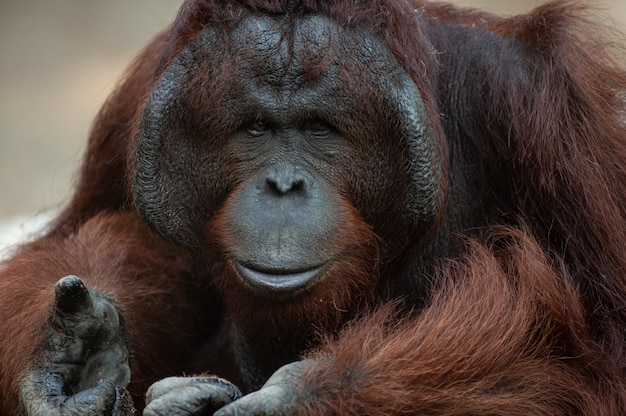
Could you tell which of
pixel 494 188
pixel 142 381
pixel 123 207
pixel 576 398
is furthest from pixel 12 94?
pixel 576 398

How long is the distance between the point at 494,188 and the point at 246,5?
0.95 metres

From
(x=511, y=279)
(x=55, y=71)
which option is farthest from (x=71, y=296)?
(x=55, y=71)

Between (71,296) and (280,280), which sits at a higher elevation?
(280,280)

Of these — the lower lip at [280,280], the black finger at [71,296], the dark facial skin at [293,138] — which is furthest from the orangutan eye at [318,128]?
the black finger at [71,296]

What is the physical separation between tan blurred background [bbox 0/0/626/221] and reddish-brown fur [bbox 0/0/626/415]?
4279mm

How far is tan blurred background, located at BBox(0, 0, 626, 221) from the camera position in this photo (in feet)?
25.7

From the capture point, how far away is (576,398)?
2.94m

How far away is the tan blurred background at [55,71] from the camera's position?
7828mm

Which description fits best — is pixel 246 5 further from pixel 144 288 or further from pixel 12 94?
pixel 12 94

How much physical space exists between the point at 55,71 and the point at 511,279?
6475 millimetres

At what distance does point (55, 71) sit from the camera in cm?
883

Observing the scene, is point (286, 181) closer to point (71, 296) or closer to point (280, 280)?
point (280, 280)

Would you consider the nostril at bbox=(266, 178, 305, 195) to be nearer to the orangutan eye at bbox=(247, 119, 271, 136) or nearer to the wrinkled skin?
the orangutan eye at bbox=(247, 119, 271, 136)

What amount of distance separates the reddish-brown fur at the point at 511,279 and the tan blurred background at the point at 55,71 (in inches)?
168
